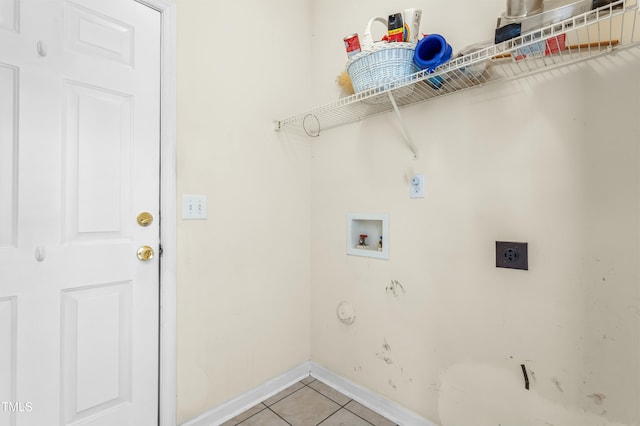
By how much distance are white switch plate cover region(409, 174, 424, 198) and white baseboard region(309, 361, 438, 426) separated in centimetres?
105

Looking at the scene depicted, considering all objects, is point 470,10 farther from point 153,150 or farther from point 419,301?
point 153,150

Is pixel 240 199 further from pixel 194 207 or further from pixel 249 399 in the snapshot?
pixel 249 399

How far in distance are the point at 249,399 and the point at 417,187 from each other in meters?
1.43

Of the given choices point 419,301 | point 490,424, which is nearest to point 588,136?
point 419,301

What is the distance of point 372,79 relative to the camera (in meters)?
1.30

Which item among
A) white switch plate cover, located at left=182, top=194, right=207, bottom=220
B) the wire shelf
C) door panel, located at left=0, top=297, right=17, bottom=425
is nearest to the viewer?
the wire shelf

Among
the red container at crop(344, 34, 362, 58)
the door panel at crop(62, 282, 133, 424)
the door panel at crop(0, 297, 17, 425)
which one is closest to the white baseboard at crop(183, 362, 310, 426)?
the door panel at crop(62, 282, 133, 424)

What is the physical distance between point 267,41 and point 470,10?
1.06 meters

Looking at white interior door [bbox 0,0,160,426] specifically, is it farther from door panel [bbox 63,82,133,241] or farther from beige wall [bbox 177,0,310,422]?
beige wall [bbox 177,0,310,422]

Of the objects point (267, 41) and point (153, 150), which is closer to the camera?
point (153, 150)

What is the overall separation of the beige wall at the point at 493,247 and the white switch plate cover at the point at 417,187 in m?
0.02

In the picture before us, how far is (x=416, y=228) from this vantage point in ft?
4.72

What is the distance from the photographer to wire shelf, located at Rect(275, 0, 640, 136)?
2.88 ft

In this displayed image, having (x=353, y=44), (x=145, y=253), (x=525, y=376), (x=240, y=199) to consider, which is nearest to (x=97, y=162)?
(x=145, y=253)
